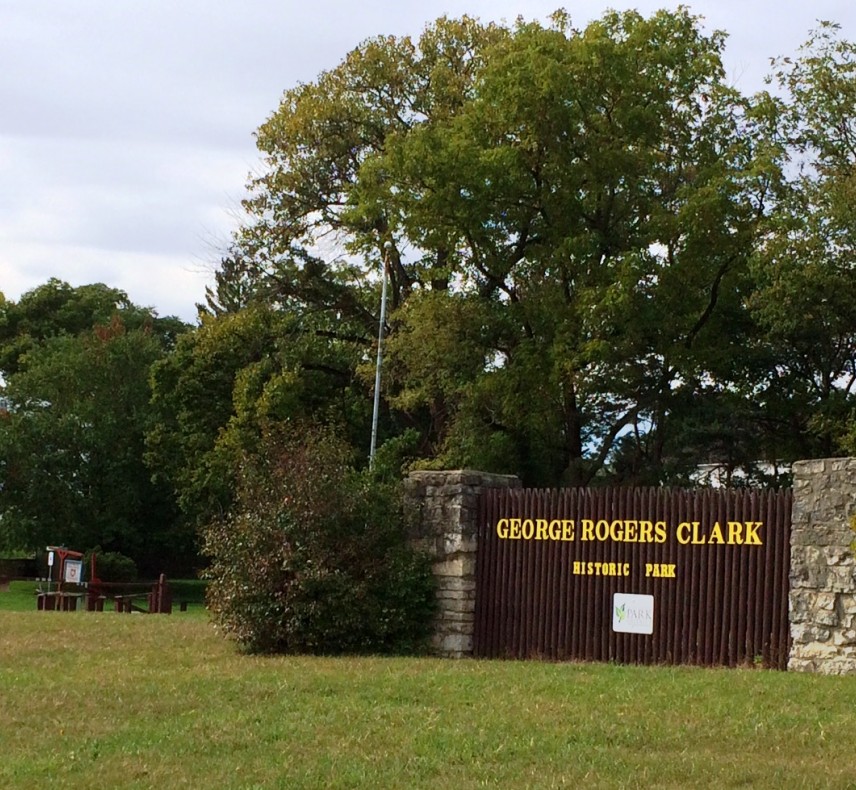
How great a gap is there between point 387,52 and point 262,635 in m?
22.9

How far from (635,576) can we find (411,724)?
498cm

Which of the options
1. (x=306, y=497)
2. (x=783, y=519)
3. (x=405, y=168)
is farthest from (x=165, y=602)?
(x=783, y=519)

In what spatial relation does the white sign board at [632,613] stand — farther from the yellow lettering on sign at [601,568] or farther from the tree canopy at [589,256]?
the tree canopy at [589,256]

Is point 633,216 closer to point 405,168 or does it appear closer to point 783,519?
point 405,168

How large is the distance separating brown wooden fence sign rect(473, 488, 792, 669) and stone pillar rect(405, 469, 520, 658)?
0.14m

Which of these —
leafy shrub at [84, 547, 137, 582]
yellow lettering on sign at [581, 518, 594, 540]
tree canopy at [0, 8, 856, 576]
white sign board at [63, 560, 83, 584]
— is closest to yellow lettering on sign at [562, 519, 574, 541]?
yellow lettering on sign at [581, 518, 594, 540]

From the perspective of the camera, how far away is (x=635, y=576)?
14539mm

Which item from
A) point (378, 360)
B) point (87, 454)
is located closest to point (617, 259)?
point (378, 360)

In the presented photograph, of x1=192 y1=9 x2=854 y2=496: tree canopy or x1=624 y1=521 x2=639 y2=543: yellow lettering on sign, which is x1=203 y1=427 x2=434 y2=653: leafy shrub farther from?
x1=192 y1=9 x2=854 y2=496: tree canopy

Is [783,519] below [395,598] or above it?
above

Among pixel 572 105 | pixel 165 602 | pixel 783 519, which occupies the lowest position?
pixel 165 602

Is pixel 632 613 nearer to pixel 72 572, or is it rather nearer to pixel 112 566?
pixel 72 572

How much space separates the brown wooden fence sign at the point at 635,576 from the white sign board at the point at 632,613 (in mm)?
12

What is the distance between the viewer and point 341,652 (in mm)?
15031
